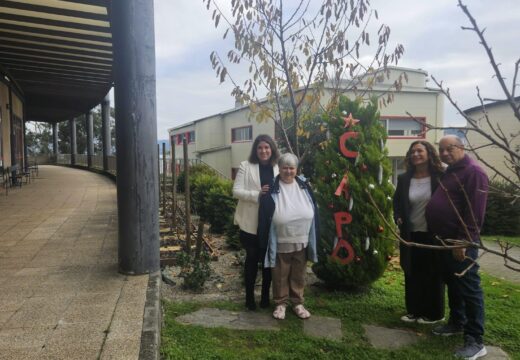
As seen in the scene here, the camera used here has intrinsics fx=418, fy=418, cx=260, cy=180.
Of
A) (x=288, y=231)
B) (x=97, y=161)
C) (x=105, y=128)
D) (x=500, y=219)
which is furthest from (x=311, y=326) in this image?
(x=97, y=161)

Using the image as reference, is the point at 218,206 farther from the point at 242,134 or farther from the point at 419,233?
the point at 242,134

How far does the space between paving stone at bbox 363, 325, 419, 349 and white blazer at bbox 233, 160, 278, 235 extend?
1330mm

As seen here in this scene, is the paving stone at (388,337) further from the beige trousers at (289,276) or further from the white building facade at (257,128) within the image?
the white building facade at (257,128)

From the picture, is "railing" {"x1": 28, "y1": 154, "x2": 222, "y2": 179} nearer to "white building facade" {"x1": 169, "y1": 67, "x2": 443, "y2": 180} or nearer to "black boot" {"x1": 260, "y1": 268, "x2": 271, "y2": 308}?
"white building facade" {"x1": 169, "y1": 67, "x2": 443, "y2": 180}

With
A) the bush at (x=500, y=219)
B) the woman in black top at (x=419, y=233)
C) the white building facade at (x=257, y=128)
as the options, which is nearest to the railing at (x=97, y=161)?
the white building facade at (x=257, y=128)

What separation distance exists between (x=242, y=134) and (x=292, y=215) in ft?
76.7

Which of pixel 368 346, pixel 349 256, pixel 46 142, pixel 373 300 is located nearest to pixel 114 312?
pixel 368 346

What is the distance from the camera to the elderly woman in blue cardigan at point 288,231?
3652 millimetres

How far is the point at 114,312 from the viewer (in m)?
3.31

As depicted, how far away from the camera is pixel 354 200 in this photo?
433 centimetres

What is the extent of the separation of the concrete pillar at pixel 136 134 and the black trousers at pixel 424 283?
252 centimetres

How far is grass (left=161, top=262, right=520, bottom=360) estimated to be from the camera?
314cm

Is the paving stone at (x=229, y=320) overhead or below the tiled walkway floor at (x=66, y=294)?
below

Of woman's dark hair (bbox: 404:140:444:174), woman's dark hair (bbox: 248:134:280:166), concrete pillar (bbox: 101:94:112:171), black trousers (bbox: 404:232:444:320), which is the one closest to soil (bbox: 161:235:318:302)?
black trousers (bbox: 404:232:444:320)
